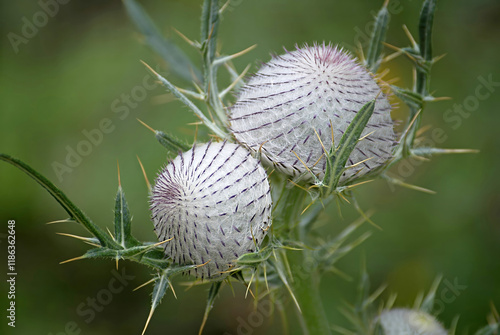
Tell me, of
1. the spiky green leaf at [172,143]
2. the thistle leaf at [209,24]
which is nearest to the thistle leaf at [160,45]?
the thistle leaf at [209,24]

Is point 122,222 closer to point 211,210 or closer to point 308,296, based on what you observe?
point 211,210

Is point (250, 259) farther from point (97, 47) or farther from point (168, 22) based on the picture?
point (97, 47)

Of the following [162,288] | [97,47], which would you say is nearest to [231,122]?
[162,288]

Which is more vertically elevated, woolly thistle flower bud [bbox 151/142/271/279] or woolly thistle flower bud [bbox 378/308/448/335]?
woolly thistle flower bud [bbox 151/142/271/279]

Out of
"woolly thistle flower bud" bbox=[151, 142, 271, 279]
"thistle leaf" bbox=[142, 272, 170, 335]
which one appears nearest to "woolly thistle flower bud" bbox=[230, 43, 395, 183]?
"woolly thistle flower bud" bbox=[151, 142, 271, 279]

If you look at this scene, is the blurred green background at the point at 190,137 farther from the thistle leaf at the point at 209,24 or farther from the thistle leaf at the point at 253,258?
the thistle leaf at the point at 253,258

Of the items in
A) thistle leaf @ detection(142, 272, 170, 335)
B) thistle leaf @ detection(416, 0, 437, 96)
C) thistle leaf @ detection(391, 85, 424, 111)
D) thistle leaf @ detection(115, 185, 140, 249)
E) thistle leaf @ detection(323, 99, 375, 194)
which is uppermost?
thistle leaf @ detection(416, 0, 437, 96)

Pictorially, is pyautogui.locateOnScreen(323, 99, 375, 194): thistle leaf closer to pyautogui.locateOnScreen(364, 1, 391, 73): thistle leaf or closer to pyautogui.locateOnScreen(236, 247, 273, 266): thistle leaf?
pyautogui.locateOnScreen(236, 247, 273, 266): thistle leaf
